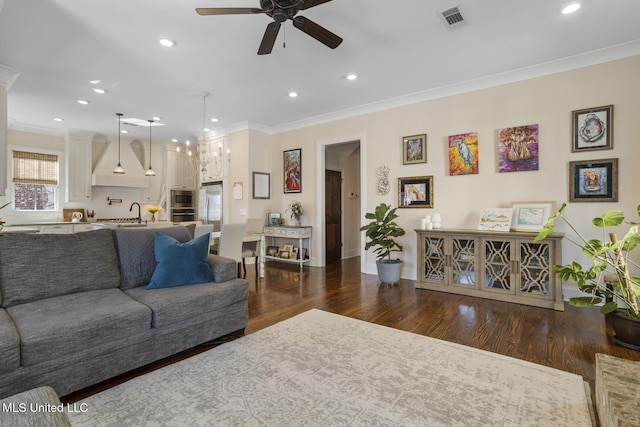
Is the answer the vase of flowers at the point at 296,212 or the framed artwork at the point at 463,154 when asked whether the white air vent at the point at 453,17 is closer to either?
the framed artwork at the point at 463,154

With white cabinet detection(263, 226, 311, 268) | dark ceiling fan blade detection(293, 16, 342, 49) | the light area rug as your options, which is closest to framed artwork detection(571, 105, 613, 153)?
the light area rug

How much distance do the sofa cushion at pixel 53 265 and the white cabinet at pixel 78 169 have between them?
17.3 ft

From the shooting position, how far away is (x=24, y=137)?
6.34 m

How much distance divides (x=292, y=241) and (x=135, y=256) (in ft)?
12.4

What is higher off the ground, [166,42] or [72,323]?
[166,42]

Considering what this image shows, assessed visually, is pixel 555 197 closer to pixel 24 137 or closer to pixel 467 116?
pixel 467 116

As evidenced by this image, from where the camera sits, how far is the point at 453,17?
280cm

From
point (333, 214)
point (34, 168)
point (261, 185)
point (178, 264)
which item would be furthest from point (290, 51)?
point (34, 168)

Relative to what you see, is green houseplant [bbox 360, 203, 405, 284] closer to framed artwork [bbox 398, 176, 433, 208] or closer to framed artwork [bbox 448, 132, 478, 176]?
framed artwork [bbox 398, 176, 433, 208]

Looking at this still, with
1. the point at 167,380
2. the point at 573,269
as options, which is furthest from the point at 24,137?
the point at 573,269

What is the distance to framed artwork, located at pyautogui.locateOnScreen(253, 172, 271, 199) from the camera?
6.33 metres

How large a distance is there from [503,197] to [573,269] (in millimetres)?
1542

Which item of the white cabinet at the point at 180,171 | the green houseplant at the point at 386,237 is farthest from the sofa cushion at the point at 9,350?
the white cabinet at the point at 180,171

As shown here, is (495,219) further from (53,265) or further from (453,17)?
(53,265)
